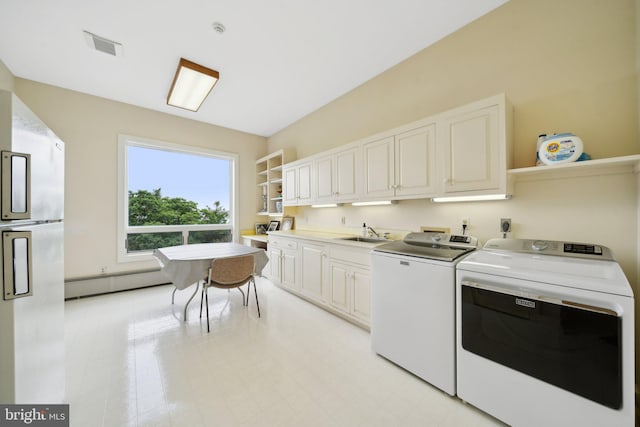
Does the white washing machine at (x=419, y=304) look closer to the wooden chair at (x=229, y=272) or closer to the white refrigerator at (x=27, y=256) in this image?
the wooden chair at (x=229, y=272)

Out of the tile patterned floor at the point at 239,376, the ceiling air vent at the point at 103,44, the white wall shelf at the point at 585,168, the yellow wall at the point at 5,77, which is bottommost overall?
the tile patterned floor at the point at 239,376

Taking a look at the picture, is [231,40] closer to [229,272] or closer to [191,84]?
[191,84]

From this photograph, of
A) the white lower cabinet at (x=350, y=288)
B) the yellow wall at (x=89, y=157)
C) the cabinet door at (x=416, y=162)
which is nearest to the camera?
the cabinet door at (x=416, y=162)

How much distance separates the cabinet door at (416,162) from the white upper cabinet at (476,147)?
Result: 0.10 m

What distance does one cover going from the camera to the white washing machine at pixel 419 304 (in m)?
1.62

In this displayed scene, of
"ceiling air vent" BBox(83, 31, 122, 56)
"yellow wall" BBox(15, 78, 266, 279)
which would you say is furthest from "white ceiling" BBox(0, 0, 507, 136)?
"yellow wall" BBox(15, 78, 266, 279)

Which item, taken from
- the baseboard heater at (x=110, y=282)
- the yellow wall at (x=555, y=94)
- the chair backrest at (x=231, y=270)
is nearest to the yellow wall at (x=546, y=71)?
the yellow wall at (x=555, y=94)

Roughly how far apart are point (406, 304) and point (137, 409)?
1.97 m

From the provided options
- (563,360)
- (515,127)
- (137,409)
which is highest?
(515,127)

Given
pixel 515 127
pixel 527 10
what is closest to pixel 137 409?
pixel 515 127

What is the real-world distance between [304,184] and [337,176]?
2.54 feet

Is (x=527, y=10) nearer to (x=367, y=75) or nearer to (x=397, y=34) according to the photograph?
(x=397, y=34)

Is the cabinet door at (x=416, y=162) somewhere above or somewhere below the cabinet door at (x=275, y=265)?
above

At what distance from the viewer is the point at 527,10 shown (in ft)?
6.13
